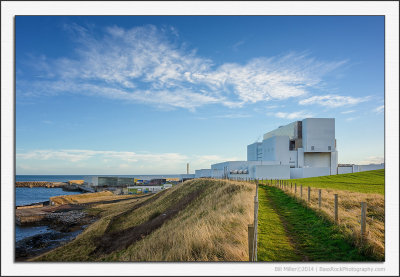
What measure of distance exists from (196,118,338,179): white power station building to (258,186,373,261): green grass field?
37795 mm

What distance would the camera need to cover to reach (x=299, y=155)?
51344 mm

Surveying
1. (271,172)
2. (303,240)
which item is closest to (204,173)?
(271,172)

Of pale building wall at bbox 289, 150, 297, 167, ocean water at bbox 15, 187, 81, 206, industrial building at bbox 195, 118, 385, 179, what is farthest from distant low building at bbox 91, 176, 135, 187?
pale building wall at bbox 289, 150, 297, 167

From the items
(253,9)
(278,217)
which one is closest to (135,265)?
(253,9)

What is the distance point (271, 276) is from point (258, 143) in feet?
190

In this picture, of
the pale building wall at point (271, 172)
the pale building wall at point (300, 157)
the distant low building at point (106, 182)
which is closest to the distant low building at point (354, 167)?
the pale building wall at point (300, 157)

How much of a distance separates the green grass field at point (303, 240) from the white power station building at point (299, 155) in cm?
3779

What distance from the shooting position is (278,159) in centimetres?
5066

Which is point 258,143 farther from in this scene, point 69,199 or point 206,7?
point 206,7

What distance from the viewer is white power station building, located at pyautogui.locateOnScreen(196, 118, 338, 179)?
157 ft

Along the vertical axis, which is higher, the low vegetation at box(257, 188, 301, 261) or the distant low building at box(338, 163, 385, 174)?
the low vegetation at box(257, 188, 301, 261)

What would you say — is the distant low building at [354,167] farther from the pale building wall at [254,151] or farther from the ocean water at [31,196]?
the ocean water at [31,196]

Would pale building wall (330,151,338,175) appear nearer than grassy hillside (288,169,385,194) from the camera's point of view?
No

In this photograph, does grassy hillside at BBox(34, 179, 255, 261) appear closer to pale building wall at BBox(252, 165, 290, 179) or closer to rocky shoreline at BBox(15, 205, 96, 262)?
rocky shoreline at BBox(15, 205, 96, 262)
